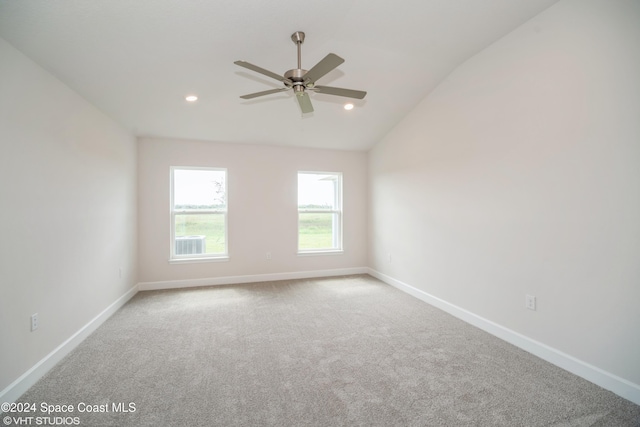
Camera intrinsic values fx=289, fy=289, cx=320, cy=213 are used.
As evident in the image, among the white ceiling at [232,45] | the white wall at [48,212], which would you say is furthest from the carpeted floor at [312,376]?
the white ceiling at [232,45]

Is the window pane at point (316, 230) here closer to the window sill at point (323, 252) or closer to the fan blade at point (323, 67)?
the window sill at point (323, 252)

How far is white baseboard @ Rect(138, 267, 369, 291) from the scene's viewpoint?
175 inches

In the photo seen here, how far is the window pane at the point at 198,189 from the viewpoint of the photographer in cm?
463

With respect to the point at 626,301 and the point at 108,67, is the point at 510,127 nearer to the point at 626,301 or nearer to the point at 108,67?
the point at 626,301

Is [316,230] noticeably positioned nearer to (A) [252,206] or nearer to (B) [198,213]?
(A) [252,206]

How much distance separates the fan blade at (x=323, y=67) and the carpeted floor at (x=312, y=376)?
224 centimetres

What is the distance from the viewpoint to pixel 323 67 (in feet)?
6.63

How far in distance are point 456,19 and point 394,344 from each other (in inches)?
116

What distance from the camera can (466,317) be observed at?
126 inches

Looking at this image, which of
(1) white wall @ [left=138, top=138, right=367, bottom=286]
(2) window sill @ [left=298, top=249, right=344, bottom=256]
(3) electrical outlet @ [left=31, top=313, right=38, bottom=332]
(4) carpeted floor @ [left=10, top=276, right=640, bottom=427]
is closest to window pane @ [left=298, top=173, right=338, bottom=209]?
(1) white wall @ [left=138, top=138, right=367, bottom=286]

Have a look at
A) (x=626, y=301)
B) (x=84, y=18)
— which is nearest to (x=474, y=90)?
(x=626, y=301)

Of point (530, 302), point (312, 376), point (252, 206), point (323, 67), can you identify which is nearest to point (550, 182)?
point (530, 302)

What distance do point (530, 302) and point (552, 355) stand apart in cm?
42

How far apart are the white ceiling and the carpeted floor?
247 centimetres
